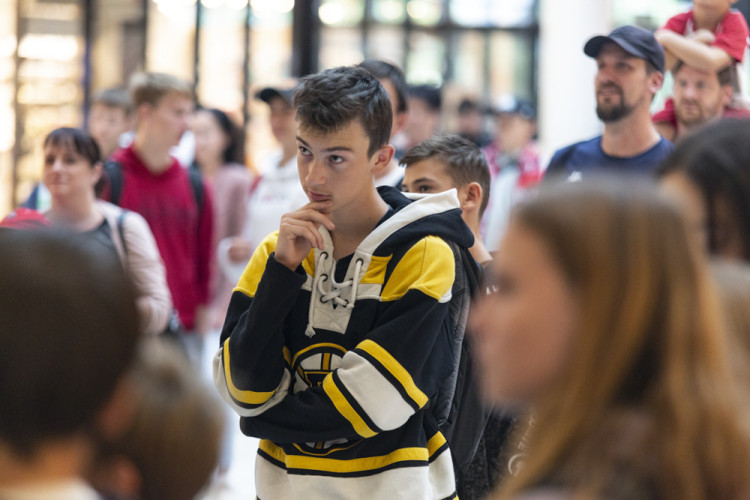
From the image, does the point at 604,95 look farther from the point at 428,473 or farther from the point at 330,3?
the point at 330,3

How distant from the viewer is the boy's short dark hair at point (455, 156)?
9.45ft

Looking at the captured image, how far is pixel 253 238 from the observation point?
4516 millimetres

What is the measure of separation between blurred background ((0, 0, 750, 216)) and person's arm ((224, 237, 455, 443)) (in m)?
8.77

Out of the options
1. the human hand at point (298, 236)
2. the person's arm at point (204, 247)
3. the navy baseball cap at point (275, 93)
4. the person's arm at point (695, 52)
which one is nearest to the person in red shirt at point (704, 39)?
the person's arm at point (695, 52)

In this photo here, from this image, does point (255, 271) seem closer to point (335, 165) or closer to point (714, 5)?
point (335, 165)

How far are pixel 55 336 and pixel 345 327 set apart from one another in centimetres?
107

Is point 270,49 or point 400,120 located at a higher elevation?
point 270,49

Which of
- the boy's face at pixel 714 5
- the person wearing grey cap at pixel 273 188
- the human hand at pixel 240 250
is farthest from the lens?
the human hand at pixel 240 250

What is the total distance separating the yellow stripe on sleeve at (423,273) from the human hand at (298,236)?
0.18 metres

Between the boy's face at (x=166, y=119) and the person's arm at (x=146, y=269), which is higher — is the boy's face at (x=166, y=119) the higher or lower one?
the higher one

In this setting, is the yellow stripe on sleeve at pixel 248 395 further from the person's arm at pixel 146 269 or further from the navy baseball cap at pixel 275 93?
the navy baseball cap at pixel 275 93

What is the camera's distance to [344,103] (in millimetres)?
2172

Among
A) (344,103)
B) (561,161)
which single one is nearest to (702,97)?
(561,161)

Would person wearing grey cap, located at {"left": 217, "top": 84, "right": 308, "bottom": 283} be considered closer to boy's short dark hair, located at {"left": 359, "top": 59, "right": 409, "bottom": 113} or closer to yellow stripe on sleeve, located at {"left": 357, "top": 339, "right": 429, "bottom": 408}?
boy's short dark hair, located at {"left": 359, "top": 59, "right": 409, "bottom": 113}
